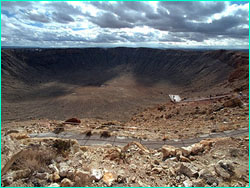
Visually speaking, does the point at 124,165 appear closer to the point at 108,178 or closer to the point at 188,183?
the point at 108,178

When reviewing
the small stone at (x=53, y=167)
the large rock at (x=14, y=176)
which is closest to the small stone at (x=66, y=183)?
the small stone at (x=53, y=167)

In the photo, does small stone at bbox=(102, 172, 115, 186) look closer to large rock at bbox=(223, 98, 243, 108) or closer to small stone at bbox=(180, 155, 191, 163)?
small stone at bbox=(180, 155, 191, 163)

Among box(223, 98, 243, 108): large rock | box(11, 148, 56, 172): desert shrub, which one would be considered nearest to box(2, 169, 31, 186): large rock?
box(11, 148, 56, 172): desert shrub

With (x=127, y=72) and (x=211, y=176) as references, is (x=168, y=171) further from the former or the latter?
(x=127, y=72)

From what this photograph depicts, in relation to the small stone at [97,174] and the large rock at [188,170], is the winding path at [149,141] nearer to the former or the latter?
the large rock at [188,170]

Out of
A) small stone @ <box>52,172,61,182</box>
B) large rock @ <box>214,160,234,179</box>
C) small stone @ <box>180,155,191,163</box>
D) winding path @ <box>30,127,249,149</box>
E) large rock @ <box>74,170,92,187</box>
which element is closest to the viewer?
large rock @ <box>74,170,92,187</box>

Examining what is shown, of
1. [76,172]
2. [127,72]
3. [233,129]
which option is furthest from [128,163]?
[127,72]

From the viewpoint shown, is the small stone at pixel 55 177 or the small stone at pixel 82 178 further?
the small stone at pixel 55 177

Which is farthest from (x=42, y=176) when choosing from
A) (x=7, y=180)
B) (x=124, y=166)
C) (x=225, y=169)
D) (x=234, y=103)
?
(x=234, y=103)
